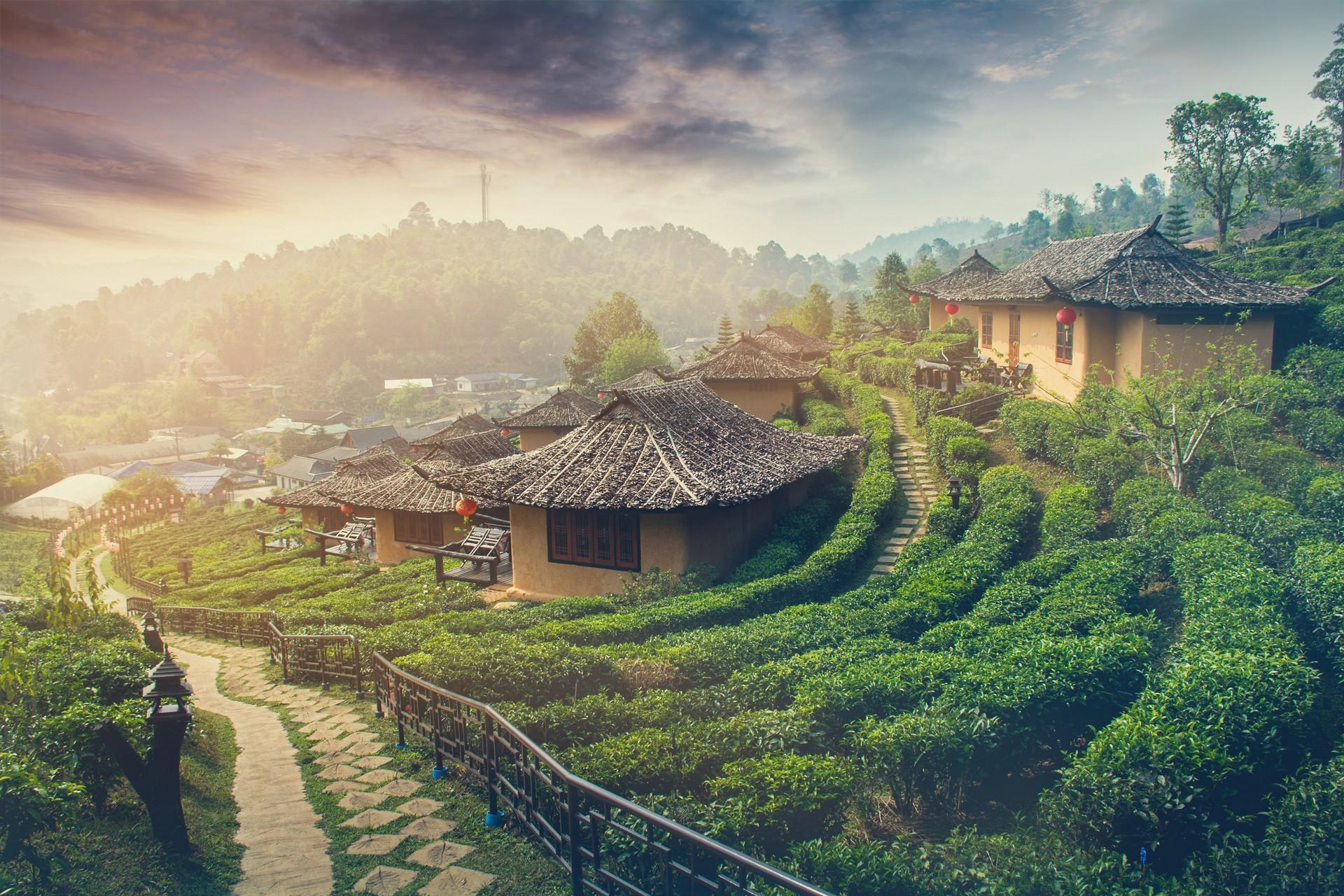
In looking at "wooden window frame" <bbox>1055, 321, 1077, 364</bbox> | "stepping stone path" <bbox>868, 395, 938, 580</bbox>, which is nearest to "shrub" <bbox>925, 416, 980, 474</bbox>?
"stepping stone path" <bbox>868, 395, 938, 580</bbox>

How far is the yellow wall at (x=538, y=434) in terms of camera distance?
3438 cm

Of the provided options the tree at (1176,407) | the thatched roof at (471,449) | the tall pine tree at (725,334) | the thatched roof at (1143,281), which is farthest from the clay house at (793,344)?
the tree at (1176,407)

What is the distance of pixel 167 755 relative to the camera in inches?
271

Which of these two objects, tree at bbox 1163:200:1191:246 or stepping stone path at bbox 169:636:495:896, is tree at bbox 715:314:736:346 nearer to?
tree at bbox 1163:200:1191:246

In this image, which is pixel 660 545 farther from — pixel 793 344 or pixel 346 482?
pixel 793 344

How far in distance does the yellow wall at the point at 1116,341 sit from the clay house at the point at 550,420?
680 inches

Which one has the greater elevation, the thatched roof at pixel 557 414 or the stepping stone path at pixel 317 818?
the thatched roof at pixel 557 414

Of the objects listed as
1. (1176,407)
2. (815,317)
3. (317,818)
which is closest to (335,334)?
(815,317)

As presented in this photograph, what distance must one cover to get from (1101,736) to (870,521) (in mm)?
10351

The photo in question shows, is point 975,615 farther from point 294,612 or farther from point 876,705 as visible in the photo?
point 294,612

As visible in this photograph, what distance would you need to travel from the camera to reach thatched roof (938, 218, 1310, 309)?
20.6 metres

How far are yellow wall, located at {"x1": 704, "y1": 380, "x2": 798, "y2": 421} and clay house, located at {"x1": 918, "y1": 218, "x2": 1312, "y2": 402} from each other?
8203mm

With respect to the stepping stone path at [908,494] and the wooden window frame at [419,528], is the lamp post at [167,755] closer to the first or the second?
the stepping stone path at [908,494]

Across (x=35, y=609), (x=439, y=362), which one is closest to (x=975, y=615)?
(x=35, y=609)
